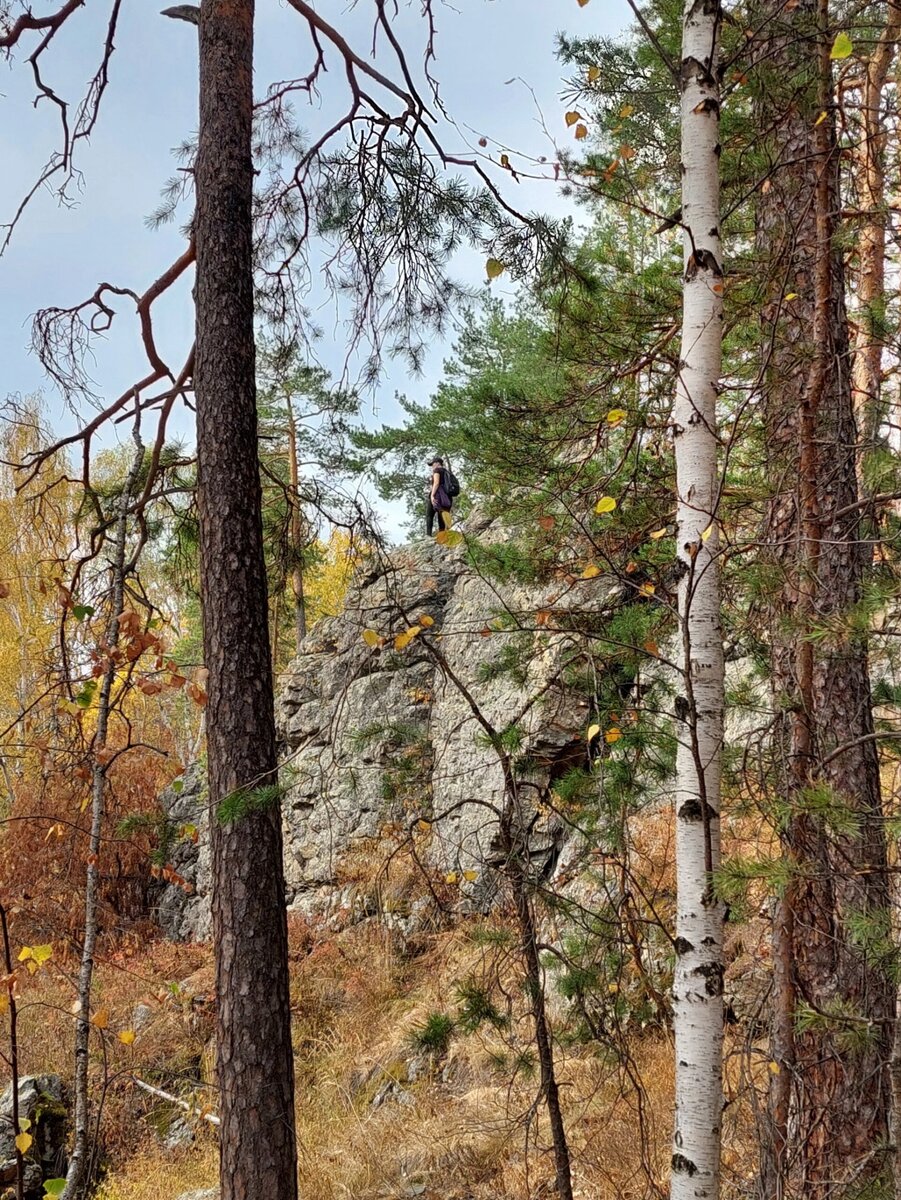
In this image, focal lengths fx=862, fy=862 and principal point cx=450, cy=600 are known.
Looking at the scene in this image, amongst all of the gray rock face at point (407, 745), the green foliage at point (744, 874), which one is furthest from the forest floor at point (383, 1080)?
the green foliage at point (744, 874)

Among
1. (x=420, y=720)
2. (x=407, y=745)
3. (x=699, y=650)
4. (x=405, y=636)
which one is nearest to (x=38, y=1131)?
(x=407, y=745)

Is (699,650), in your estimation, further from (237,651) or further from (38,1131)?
(38,1131)

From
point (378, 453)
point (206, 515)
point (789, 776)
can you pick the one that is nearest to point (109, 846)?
point (378, 453)

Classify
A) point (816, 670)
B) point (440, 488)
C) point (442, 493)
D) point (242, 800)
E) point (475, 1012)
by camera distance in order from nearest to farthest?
point (242, 800)
point (475, 1012)
point (816, 670)
point (440, 488)
point (442, 493)

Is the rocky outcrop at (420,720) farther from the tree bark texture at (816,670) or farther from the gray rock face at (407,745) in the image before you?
the tree bark texture at (816,670)

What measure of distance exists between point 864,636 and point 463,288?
323 centimetres

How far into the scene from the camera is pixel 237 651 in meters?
A: 3.42

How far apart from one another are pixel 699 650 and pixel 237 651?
201 centimetres

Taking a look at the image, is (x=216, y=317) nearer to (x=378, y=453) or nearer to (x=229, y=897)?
(x=229, y=897)

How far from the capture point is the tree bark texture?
2393 millimetres

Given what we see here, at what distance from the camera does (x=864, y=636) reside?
2148 millimetres

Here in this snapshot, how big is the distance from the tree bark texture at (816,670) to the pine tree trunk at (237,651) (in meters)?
1.74

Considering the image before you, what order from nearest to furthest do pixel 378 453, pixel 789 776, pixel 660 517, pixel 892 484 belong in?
1. pixel 892 484
2. pixel 789 776
3. pixel 660 517
4. pixel 378 453

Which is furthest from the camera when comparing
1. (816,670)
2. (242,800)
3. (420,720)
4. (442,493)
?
(442,493)
